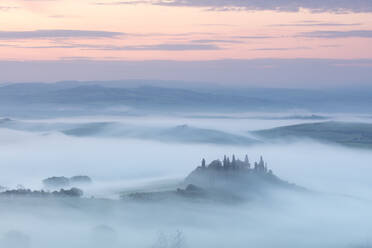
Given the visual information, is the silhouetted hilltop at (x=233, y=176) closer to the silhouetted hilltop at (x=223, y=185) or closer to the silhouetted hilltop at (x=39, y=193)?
the silhouetted hilltop at (x=223, y=185)

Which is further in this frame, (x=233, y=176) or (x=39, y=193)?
(x=39, y=193)

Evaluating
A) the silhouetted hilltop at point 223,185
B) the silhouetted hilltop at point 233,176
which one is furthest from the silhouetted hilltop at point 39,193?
the silhouetted hilltop at point 233,176

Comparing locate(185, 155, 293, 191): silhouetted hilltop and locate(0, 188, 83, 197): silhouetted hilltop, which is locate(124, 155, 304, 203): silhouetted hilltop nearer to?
locate(185, 155, 293, 191): silhouetted hilltop

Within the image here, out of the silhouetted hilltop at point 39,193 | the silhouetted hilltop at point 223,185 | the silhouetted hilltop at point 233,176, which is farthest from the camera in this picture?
the silhouetted hilltop at point 39,193

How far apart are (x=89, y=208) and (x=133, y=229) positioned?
16577 mm

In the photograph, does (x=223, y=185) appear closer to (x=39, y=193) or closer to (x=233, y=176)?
(x=233, y=176)

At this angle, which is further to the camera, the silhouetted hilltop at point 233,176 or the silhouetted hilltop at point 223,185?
the silhouetted hilltop at point 233,176


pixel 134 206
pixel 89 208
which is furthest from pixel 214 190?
pixel 89 208

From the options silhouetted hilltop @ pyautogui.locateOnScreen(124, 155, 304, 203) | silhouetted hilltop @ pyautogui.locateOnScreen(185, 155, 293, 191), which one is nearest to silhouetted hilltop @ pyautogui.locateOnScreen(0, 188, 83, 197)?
silhouetted hilltop @ pyautogui.locateOnScreen(124, 155, 304, 203)

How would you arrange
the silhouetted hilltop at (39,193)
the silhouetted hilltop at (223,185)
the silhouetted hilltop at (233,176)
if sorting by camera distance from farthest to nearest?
the silhouetted hilltop at (39,193) < the silhouetted hilltop at (233,176) < the silhouetted hilltop at (223,185)

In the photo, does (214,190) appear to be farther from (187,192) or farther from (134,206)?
(134,206)

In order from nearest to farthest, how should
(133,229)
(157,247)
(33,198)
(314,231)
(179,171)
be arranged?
1. (157,247)
2. (133,229)
3. (314,231)
4. (33,198)
5. (179,171)

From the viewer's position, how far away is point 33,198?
148125 millimetres

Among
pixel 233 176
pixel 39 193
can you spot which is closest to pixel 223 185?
pixel 233 176
